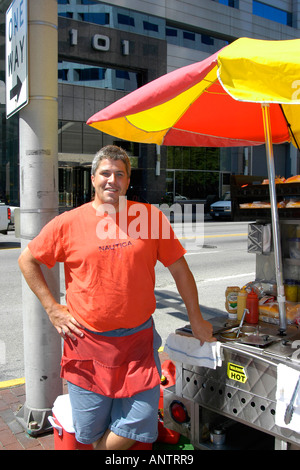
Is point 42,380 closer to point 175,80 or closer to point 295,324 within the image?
point 295,324

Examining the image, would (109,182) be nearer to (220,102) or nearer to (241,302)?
(241,302)

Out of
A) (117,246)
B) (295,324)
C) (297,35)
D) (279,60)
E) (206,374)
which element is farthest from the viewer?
(297,35)

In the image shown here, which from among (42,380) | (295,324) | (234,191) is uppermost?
(234,191)

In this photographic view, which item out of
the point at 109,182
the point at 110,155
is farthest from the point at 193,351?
the point at 110,155

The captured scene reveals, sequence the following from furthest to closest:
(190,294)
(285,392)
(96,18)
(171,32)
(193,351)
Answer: (171,32) < (96,18) < (193,351) < (190,294) < (285,392)

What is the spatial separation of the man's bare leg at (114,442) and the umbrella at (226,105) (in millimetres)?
1223

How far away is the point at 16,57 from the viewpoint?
336 cm

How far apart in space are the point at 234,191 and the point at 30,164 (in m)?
1.55

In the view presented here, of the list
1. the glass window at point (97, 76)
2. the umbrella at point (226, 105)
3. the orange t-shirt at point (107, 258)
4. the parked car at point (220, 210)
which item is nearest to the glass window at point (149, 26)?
the glass window at point (97, 76)

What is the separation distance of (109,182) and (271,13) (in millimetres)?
37548

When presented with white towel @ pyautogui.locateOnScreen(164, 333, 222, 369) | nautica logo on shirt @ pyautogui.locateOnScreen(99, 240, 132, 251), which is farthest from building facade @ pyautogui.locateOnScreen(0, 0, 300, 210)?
nautica logo on shirt @ pyautogui.locateOnScreen(99, 240, 132, 251)

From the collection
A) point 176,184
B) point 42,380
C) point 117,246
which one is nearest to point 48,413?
point 42,380

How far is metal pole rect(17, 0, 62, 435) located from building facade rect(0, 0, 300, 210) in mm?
22005

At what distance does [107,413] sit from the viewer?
246 cm
